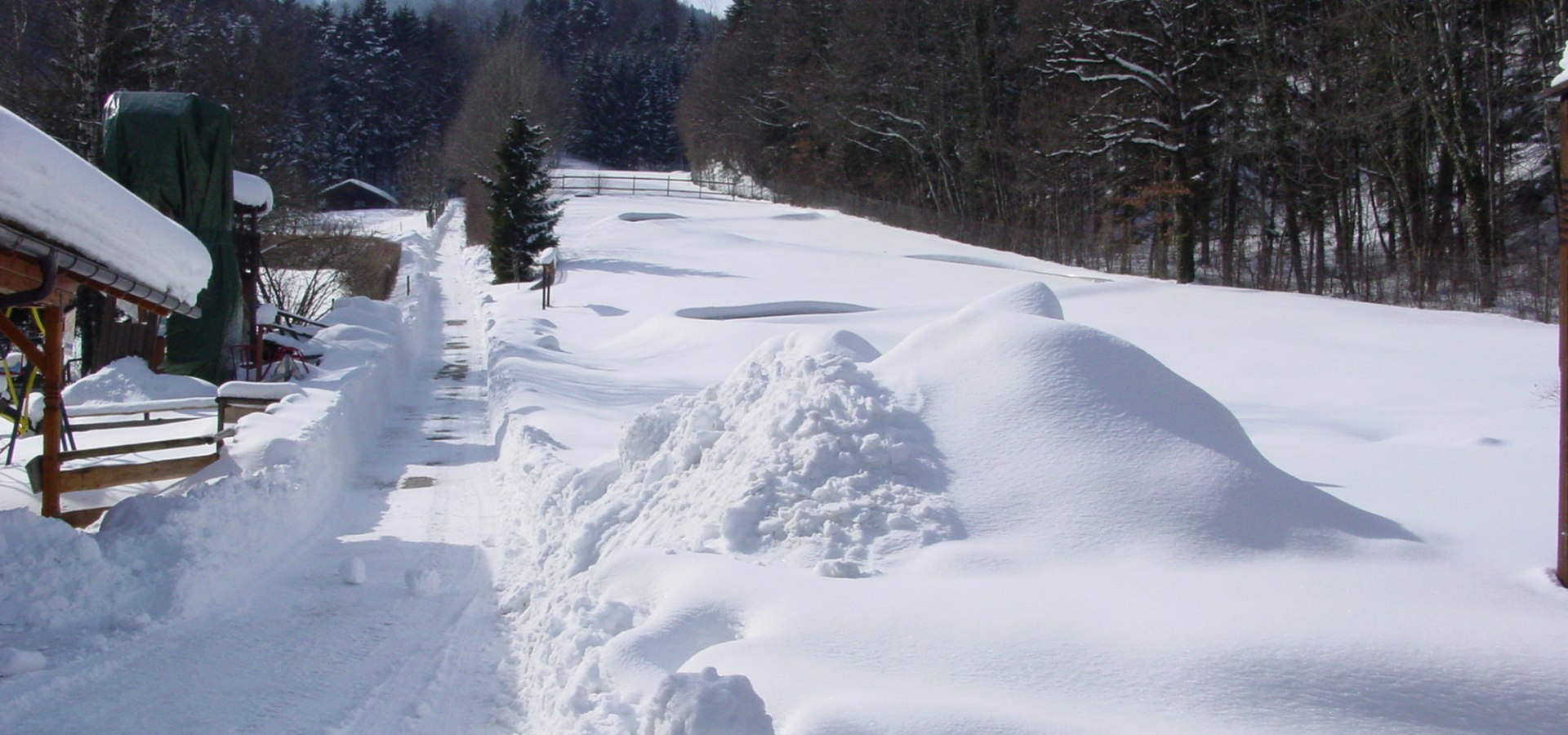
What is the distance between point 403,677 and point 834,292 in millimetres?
22416

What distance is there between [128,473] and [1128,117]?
98.6 ft

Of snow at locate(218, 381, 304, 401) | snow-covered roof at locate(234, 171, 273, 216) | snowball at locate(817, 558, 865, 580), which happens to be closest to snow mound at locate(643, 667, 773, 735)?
snowball at locate(817, 558, 865, 580)

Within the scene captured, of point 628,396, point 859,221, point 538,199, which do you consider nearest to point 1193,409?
point 628,396

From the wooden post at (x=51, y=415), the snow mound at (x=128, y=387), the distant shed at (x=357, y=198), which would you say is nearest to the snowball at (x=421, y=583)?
the wooden post at (x=51, y=415)

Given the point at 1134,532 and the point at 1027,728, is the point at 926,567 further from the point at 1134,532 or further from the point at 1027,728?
the point at 1027,728

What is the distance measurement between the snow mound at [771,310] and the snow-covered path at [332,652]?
14095mm

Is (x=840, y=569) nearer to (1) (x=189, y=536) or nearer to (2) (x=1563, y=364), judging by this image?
(2) (x=1563, y=364)

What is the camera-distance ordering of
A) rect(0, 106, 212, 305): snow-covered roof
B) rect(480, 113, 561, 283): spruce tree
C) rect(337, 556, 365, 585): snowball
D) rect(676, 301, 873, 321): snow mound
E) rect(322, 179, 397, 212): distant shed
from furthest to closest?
rect(322, 179, 397, 212): distant shed → rect(480, 113, 561, 283): spruce tree → rect(676, 301, 873, 321): snow mound → rect(337, 556, 365, 585): snowball → rect(0, 106, 212, 305): snow-covered roof

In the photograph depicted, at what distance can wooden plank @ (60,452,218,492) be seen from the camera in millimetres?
7422

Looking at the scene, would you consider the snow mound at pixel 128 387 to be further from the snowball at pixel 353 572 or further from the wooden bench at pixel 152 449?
the snowball at pixel 353 572

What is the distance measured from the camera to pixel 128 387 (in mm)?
12891

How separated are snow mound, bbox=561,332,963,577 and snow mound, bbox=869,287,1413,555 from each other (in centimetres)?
30

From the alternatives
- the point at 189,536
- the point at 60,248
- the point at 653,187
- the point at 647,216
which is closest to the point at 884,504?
the point at 189,536

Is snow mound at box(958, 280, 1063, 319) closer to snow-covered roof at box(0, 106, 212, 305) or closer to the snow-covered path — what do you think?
the snow-covered path
